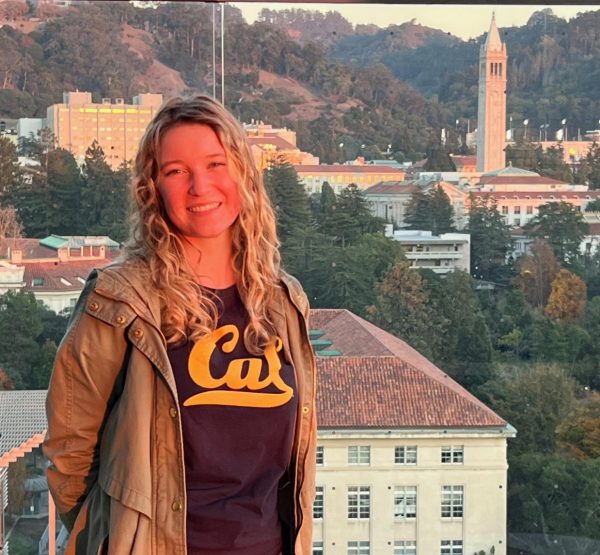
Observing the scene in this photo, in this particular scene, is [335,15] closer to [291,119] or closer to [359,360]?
[291,119]

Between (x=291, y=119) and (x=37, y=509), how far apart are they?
163 cm

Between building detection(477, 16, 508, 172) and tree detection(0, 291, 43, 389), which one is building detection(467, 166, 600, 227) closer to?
building detection(477, 16, 508, 172)

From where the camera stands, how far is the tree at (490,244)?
11.6ft

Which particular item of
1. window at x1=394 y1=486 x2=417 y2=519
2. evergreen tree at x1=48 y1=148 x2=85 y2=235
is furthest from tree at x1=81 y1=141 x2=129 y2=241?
window at x1=394 y1=486 x2=417 y2=519

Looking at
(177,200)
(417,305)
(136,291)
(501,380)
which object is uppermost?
(177,200)

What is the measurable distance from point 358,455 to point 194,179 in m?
2.33

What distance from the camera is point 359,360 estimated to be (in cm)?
362

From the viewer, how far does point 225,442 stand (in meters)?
1.27

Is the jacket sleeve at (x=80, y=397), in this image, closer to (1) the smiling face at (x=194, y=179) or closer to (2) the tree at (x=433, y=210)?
(1) the smiling face at (x=194, y=179)

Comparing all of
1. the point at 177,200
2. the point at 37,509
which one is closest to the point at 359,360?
the point at 37,509

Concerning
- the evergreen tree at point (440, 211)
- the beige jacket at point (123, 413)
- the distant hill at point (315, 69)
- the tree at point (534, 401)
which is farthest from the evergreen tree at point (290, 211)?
the beige jacket at point (123, 413)

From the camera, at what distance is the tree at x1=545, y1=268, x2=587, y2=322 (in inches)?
137

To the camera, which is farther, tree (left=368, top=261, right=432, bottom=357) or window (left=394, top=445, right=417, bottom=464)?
tree (left=368, top=261, right=432, bottom=357)

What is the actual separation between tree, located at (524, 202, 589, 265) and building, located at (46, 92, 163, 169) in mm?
1397
